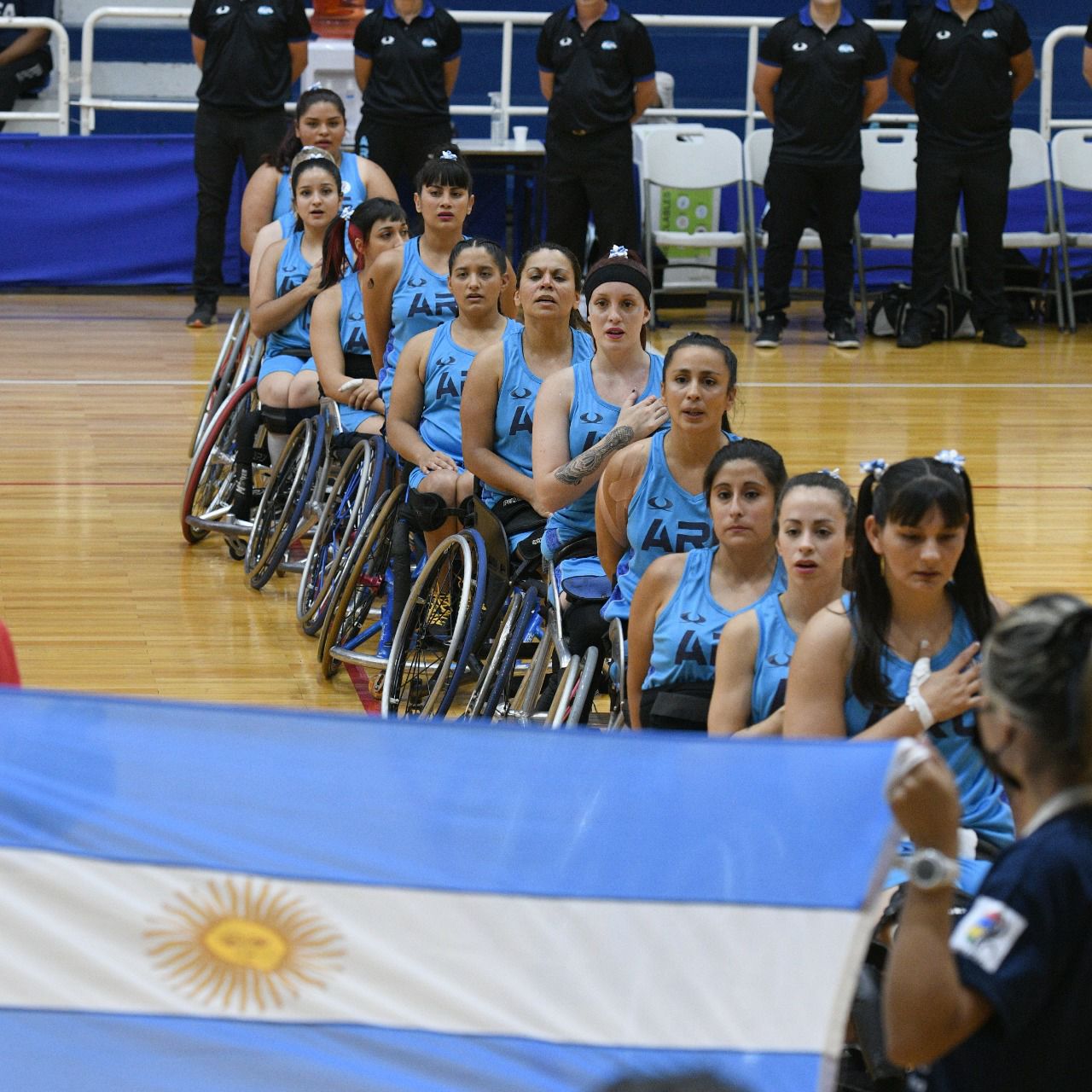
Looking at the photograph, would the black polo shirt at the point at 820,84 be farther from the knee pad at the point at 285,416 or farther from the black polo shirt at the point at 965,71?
the knee pad at the point at 285,416

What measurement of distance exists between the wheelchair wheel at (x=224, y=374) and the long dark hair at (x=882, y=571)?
4.22 m

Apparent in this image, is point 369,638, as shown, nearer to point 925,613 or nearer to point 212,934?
point 925,613

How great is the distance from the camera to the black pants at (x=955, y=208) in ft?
33.5

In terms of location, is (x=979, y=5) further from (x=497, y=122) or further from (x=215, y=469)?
(x=215, y=469)

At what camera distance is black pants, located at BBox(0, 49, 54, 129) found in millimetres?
11945

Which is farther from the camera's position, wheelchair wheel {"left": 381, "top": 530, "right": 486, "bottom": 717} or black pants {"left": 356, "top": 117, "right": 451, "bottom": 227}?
black pants {"left": 356, "top": 117, "right": 451, "bottom": 227}

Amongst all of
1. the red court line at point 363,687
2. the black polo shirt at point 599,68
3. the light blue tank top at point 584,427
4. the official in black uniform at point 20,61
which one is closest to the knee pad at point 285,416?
the red court line at point 363,687

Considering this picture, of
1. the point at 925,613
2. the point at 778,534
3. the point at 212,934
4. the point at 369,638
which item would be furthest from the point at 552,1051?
the point at 369,638

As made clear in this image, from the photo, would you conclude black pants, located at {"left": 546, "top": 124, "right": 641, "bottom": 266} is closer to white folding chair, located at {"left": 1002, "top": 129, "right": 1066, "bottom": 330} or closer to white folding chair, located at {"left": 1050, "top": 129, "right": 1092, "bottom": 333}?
white folding chair, located at {"left": 1002, "top": 129, "right": 1066, "bottom": 330}

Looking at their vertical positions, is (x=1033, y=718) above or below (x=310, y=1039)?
above

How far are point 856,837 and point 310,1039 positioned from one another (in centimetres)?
64

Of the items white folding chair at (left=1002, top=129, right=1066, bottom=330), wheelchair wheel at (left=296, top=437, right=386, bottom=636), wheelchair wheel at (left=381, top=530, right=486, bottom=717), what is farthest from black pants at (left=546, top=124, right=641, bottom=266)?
wheelchair wheel at (left=381, top=530, right=486, bottom=717)

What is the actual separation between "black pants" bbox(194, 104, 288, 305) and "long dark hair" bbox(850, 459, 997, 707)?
25.6 ft

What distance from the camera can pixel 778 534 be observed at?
3.33 m
